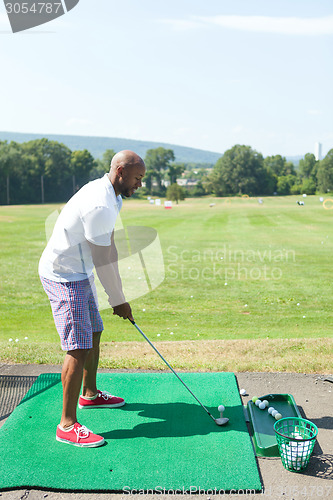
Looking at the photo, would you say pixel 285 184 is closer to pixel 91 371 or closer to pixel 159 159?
pixel 159 159

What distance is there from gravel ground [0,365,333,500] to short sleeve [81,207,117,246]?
1.33 meters

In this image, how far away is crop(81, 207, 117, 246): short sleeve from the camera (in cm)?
274

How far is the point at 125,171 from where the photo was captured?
114 inches

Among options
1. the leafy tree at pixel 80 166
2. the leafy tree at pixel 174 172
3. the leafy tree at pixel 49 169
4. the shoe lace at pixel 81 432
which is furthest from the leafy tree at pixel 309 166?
the shoe lace at pixel 81 432

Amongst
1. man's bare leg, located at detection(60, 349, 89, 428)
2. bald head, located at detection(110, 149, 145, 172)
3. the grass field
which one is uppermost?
bald head, located at detection(110, 149, 145, 172)

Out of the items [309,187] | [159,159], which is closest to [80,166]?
[159,159]

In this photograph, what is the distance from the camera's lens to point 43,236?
20.0m

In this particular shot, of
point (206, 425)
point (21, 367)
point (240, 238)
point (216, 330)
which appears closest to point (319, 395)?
point (206, 425)

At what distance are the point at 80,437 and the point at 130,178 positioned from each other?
62.2 inches

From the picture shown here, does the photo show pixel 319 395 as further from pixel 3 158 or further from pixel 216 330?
pixel 3 158

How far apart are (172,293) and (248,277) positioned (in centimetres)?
206

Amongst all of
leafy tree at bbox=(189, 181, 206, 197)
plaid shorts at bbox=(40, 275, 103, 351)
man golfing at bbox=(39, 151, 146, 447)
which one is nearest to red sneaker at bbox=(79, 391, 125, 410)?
man golfing at bbox=(39, 151, 146, 447)

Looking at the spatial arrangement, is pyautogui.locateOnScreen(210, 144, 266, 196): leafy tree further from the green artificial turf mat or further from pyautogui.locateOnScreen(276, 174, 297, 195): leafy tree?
the green artificial turf mat

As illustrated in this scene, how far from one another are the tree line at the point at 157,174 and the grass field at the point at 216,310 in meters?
40.1
